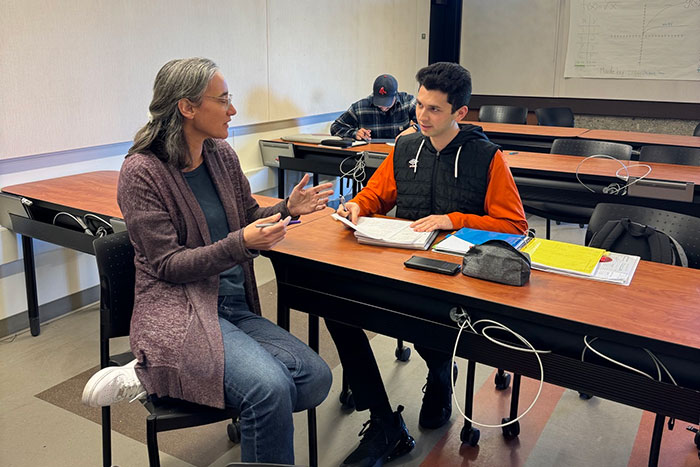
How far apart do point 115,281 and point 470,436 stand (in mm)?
1267

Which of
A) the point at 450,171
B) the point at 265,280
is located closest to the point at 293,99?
the point at 265,280

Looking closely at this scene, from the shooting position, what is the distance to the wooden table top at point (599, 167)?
3111 mm

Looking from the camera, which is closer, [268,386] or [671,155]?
[268,386]

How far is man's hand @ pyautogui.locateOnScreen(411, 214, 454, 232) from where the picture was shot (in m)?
1.98

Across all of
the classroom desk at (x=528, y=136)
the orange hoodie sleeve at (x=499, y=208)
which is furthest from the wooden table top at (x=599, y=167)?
the orange hoodie sleeve at (x=499, y=208)

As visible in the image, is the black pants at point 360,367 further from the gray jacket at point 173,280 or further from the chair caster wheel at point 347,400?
the gray jacket at point 173,280

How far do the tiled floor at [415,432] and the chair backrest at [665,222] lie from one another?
665mm

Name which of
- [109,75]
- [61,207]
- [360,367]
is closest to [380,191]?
[360,367]

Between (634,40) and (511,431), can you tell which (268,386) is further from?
(634,40)

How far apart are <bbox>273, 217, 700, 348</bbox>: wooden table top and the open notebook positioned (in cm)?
2

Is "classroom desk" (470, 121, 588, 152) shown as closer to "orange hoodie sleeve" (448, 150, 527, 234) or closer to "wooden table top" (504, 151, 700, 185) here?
"wooden table top" (504, 151, 700, 185)

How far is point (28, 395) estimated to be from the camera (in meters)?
2.48

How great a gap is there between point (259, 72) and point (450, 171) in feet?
8.24

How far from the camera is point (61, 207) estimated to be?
2514mm
